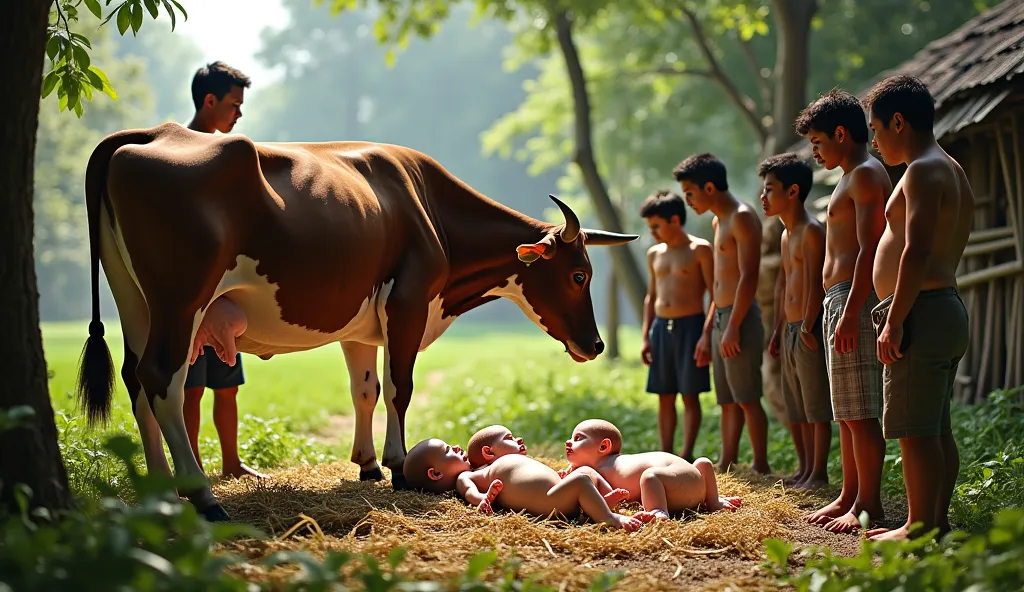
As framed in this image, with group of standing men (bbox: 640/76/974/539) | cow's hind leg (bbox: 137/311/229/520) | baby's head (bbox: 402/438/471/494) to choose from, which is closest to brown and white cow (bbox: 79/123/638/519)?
cow's hind leg (bbox: 137/311/229/520)

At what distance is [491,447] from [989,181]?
543 cm

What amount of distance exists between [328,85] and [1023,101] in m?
86.9

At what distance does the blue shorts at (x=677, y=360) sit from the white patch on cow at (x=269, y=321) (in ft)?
7.77

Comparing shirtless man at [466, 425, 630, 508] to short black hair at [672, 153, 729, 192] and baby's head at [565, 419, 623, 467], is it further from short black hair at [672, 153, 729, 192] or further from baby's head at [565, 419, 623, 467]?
short black hair at [672, 153, 729, 192]

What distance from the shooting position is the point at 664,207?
7320 millimetres

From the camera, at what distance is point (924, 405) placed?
14.7 feet

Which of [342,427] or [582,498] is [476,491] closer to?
[582,498]

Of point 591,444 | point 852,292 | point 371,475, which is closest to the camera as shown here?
point 852,292

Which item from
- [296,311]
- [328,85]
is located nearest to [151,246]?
[296,311]

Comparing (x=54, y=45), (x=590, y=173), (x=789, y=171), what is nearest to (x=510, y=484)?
(x=789, y=171)

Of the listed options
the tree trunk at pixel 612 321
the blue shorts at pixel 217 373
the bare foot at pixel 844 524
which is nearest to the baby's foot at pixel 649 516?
the bare foot at pixel 844 524

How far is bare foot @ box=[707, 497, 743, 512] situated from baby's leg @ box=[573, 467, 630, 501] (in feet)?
1.50

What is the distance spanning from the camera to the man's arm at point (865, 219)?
192 inches

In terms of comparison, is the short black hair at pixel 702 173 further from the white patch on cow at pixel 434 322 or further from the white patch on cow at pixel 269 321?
the white patch on cow at pixel 269 321
